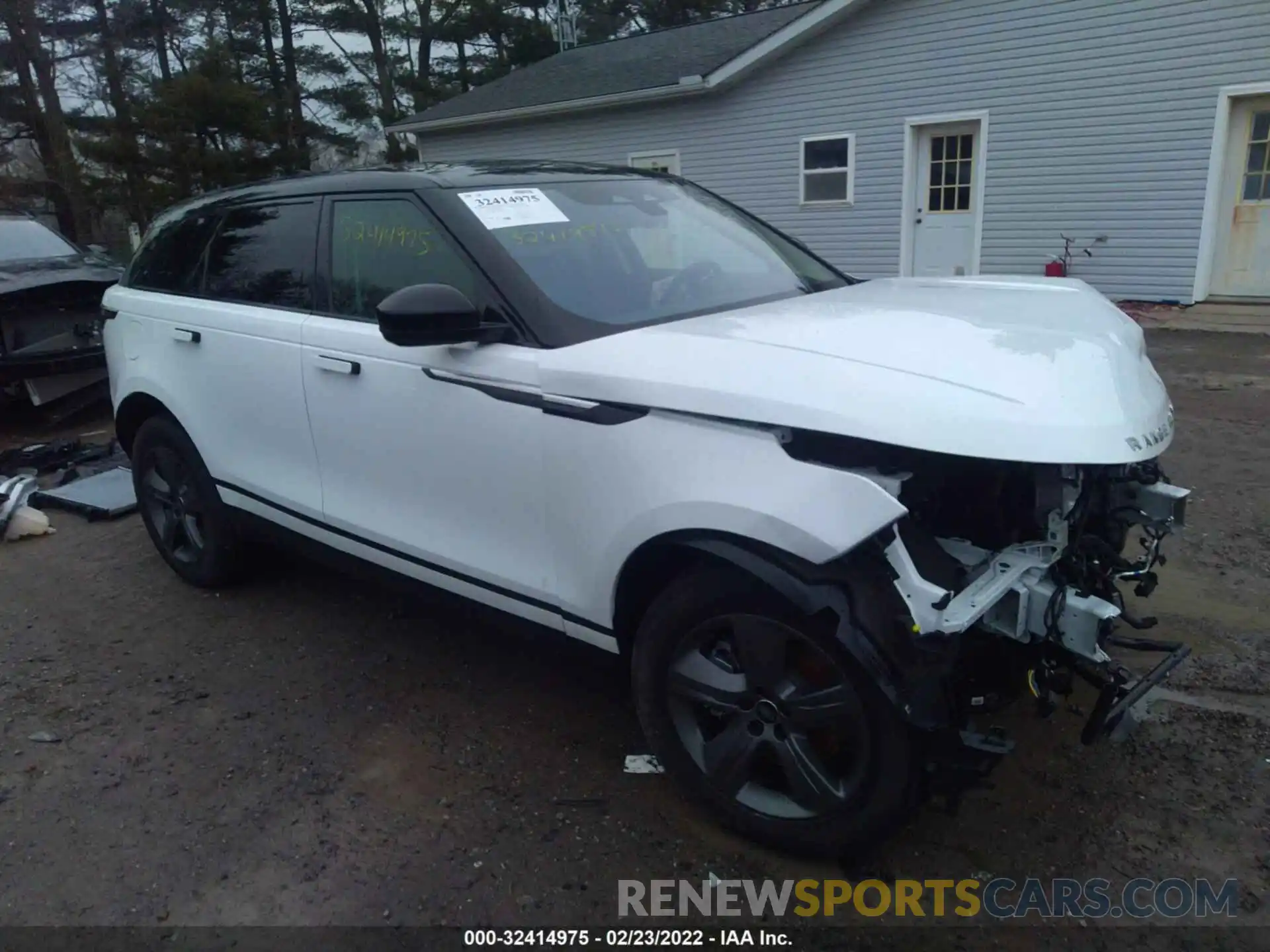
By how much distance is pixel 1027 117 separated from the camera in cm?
1197

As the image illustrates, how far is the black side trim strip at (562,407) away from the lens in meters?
2.44

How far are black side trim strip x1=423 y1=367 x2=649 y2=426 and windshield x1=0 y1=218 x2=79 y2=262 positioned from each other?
7293mm

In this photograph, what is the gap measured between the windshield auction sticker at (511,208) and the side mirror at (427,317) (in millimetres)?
404

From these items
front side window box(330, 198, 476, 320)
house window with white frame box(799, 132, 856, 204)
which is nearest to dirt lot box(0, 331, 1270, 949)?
front side window box(330, 198, 476, 320)

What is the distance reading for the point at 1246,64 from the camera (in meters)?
10.3

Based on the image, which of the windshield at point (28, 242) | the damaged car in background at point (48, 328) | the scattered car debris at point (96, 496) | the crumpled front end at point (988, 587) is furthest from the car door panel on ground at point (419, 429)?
the windshield at point (28, 242)

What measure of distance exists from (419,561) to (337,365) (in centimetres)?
74

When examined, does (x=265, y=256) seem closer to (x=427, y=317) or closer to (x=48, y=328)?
(x=427, y=317)

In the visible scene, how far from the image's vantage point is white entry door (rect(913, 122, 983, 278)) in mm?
12805

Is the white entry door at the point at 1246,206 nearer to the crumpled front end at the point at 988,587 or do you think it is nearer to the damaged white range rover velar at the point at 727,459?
the damaged white range rover velar at the point at 727,459

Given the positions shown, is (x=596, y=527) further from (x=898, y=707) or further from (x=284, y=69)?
(x=284, y=69)

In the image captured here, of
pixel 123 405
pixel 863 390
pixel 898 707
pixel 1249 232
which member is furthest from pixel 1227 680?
pixel 1249 232

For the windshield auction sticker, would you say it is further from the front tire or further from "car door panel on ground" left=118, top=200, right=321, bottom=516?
the front tire

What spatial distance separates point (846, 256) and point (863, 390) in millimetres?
12706
